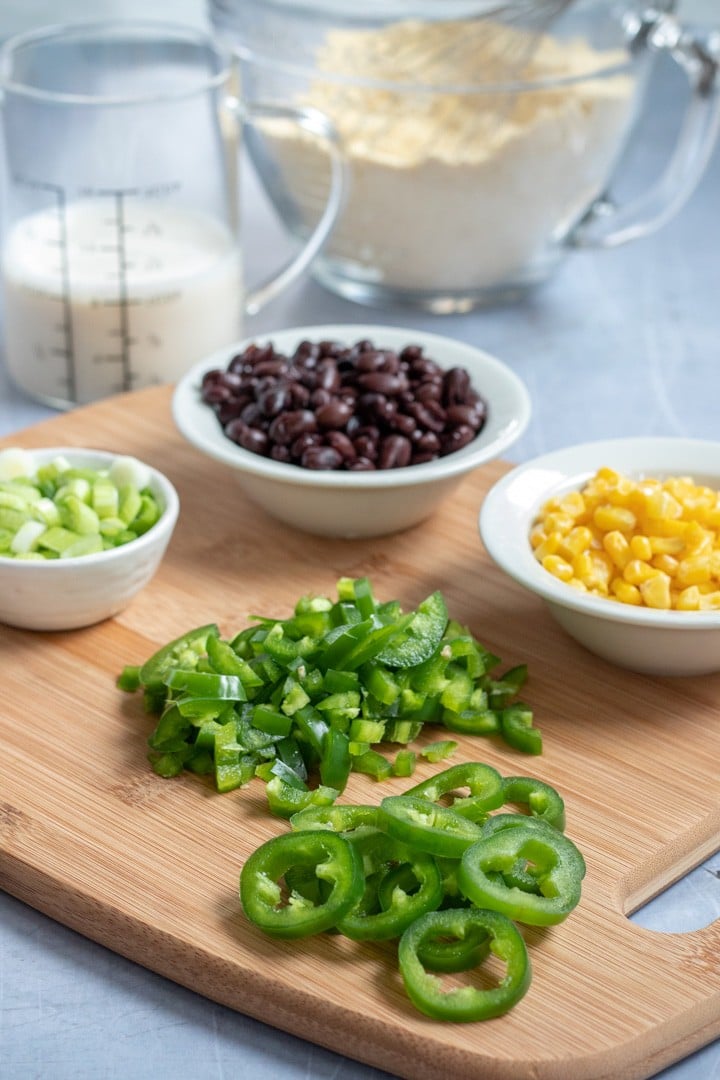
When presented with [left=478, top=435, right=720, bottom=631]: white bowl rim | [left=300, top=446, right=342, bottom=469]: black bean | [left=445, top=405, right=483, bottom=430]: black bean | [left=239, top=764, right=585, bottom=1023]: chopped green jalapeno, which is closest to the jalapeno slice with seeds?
[left=239, top=764, right=585, bottom=1023]: chopped green jalapeno

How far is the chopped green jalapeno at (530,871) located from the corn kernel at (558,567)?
0.46 m

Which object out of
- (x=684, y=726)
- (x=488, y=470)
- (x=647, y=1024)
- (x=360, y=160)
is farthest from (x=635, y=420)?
(x=647, y=1024)

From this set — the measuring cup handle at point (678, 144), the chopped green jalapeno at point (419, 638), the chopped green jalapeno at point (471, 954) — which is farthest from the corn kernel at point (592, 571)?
the measuring cup handle at point (678, 144)

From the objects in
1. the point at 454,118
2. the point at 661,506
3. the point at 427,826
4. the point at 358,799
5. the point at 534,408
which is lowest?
the point at 534,408

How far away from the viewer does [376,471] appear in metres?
2.43

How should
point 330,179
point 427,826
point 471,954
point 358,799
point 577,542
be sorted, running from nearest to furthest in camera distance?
point 471,954 < point 427,826 < point 358,799 < point 577,542 < point 330,179

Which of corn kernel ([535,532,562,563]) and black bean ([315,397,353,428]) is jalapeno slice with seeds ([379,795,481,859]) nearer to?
corn kernel ([535,532,562,563])

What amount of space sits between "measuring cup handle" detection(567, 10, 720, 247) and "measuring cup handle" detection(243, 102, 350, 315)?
668mm

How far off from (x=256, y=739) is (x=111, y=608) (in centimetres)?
42

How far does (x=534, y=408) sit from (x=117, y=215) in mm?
999

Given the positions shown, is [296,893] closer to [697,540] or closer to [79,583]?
[79,583]

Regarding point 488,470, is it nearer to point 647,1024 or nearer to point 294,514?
point 294,514

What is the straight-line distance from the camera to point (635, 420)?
10.7ft

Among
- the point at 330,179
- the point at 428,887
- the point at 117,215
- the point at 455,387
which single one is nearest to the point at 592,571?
the point at 455,387
